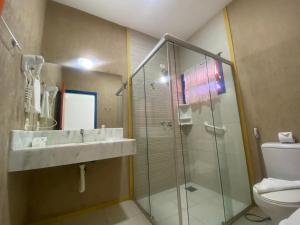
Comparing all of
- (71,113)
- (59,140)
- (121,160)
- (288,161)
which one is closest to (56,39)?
(71,113)

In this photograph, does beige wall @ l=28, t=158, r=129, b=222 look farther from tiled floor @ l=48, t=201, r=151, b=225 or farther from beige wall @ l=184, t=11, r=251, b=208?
beige wall @ l=184, t=11, r=251, b=208

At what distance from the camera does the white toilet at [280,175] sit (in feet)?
3.38

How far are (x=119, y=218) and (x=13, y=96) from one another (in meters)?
1.60

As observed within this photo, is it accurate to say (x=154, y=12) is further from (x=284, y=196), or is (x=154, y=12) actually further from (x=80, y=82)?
(x=284, y=196)

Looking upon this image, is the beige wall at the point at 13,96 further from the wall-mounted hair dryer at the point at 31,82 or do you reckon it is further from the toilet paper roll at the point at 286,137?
the toilet paper roll at the point at 286,137

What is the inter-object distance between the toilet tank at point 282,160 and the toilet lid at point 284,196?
0.72 ft

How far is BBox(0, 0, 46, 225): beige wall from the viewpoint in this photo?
38.8 inches

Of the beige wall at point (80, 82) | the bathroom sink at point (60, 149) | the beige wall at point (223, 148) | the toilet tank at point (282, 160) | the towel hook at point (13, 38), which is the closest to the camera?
the towel hook at point (13, 38)

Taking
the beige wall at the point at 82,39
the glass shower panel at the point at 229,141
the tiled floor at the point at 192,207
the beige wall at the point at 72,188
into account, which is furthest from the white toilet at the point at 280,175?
the beige wall at the point at 82,39

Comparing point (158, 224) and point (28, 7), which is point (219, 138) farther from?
point (28, 7)

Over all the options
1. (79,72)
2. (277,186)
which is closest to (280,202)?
(277,186)

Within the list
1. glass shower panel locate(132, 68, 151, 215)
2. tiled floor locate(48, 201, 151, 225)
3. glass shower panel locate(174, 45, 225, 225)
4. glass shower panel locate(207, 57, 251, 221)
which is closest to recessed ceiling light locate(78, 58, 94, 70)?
glass shower panel locate(132, 68, 151, 215)

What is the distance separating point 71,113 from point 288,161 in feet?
7.86

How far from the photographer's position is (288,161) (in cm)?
132
